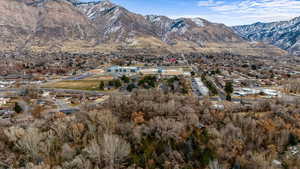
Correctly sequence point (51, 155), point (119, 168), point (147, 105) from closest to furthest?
point (119, 168), point (51, 155), point (147, 105)

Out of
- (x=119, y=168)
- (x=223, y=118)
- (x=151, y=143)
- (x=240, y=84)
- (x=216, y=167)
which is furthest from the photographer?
(x=240, y=84)

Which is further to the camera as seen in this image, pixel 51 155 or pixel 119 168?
pixel 51 155

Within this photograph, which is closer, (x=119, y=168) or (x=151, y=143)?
(x=119, y=168)

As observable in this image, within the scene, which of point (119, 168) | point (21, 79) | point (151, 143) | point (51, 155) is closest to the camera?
point (119, 168)

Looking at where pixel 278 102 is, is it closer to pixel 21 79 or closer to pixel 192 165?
pixel 192 165

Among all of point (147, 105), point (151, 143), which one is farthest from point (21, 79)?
point (151, 143)

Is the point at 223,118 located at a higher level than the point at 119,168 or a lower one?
higher

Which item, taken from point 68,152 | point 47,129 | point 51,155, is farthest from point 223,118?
point 47,129

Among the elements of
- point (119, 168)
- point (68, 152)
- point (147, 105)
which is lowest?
point (119, 168)

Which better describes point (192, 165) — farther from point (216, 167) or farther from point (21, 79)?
point (21, 79)
